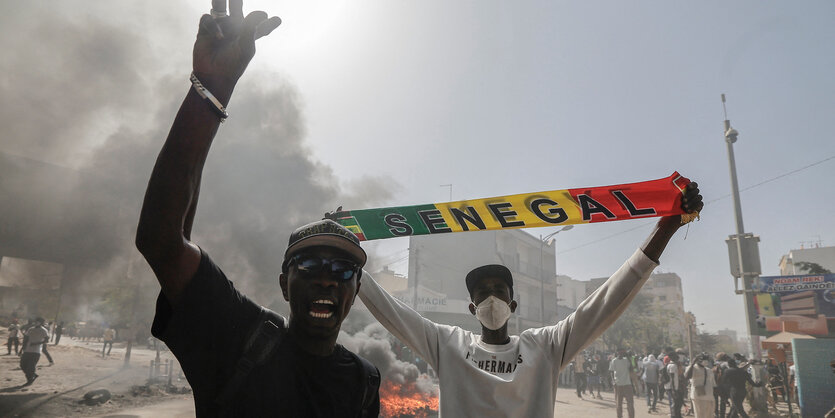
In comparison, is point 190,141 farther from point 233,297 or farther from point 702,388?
point 702,388

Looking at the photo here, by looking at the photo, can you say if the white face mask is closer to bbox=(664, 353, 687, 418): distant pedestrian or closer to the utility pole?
bbox=(664, 353, 687, 418): distant pedestrian

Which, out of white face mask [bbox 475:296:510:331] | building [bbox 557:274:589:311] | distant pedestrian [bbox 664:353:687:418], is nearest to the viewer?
white face mask [bbox 475:296:510:331]

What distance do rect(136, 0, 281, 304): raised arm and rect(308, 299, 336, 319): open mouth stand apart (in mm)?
443

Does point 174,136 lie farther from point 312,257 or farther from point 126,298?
point 126,298

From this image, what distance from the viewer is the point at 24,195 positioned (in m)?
18.1

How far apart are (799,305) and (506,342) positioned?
27.1m

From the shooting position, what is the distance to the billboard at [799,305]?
22.2 m

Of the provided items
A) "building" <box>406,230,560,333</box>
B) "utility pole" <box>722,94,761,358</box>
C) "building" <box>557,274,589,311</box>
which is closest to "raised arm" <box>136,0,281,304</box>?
"utility pole" <box>722,94,761,358</box>

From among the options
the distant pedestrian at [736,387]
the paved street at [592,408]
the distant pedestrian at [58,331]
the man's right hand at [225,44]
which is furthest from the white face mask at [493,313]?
the distant pedestrian at [58,331]

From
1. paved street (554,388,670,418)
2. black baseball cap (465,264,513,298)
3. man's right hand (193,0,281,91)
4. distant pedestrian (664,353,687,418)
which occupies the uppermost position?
man's right hand (193,0,281,91)

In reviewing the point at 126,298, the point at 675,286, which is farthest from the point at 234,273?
the point at 675,286

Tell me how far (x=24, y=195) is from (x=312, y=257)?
2243 cm

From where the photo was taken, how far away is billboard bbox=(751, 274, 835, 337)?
72.8ft

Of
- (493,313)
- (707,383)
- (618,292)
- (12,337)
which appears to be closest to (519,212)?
(493,313)
